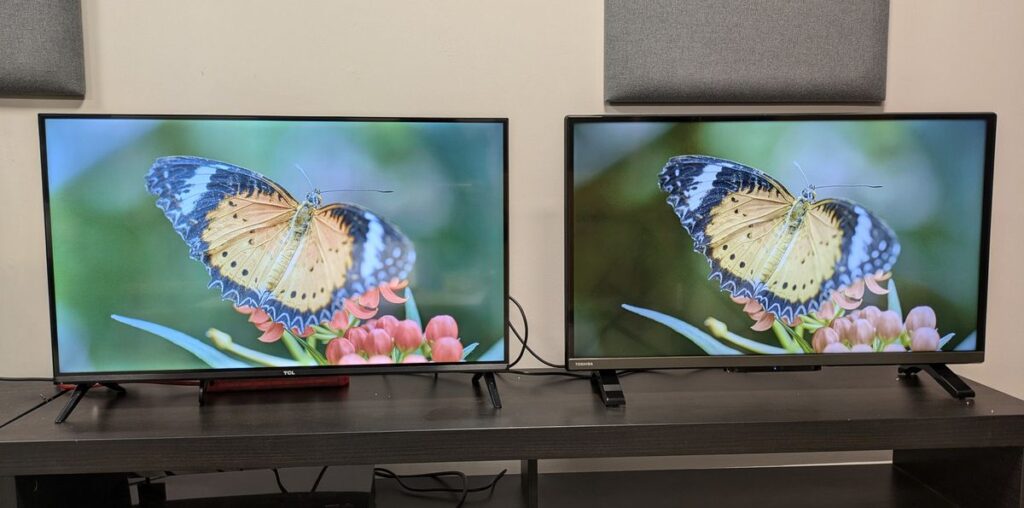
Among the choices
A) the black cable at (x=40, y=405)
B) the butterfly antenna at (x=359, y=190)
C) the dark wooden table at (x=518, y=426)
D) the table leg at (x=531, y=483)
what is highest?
the butterfly antenna at (x=359, y=190)

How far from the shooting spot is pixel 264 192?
4.78 ft

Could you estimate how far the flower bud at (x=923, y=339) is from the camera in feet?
5.09

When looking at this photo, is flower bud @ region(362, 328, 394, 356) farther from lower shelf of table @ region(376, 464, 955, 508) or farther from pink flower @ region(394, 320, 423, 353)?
lower shelf of table @ region(376, 464, 955, 508)

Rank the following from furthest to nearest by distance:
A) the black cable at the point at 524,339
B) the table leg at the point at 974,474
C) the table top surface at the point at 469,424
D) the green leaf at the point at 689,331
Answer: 1. the black cable at the point at 524,339
2. the green leaf at the point at 689,331
3. the table leg at the point at 974,474
4. the table top surface at the point at 469,424

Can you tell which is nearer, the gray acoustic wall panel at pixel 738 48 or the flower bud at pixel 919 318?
the flower bud at pixel 919 318

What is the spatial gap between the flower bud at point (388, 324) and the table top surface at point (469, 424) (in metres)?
0.14

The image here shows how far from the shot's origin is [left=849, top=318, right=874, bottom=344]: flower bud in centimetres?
154

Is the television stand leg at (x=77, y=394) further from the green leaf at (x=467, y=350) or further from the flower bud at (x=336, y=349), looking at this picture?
the green leaf at (x=467, y=350)

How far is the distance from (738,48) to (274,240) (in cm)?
110

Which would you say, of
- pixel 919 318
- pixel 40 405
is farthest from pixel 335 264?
pixel 919 318

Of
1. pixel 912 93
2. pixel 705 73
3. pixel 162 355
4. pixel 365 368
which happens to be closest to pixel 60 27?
pixel 162 355

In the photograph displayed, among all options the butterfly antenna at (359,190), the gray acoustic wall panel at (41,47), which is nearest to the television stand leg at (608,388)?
the butterfly antenna at (359,190)

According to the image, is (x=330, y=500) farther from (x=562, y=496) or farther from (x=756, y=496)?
(x=756, y=496)

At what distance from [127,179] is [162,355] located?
0.34 meters
